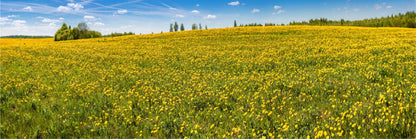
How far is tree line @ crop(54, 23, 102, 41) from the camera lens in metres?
56.5

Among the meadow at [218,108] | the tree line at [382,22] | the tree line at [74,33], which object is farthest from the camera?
the tree line at [74,33]

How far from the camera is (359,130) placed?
15.2 ft

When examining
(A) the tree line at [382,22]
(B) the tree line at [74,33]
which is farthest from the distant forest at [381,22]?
(B) the tree line at [74,33]

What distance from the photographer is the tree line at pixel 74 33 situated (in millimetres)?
56522

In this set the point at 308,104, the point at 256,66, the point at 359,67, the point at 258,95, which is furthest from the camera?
the point at 256,66

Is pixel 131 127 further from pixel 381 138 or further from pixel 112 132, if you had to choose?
pixel 381 138

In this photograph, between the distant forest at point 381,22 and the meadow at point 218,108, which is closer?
the meadow at point 218,108

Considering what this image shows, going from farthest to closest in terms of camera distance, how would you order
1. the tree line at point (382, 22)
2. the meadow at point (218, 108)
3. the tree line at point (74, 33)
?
the tree line at point (74, 33), the tree line at point (382, 22), the meadow at point (218, 108)

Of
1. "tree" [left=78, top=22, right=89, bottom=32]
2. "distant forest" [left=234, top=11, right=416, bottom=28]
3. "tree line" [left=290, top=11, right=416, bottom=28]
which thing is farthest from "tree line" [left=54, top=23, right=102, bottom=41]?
"tree line" [left=290, top=11, right=416, bottom=28]

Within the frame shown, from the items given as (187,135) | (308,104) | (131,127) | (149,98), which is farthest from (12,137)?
(308,104)

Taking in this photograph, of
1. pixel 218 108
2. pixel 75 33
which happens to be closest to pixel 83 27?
pixel 75 33

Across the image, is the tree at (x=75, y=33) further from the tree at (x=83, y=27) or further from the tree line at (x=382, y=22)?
the tree line at (x=382, y=22)

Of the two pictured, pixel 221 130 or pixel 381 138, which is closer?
pixel 381 138

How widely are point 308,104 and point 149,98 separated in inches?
216
